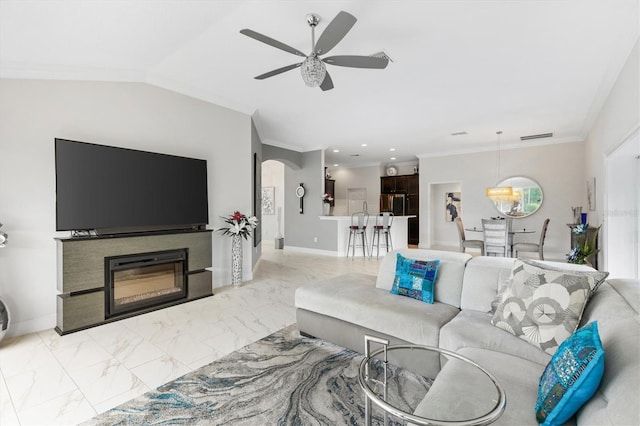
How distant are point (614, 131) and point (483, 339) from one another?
3.67 m

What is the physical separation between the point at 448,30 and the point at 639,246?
11.9 feet

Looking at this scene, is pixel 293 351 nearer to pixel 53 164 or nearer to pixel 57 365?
pixel 57 365

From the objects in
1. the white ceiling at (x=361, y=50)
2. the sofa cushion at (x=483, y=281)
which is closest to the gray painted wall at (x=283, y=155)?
the white ceiling at (x=361, y=50)

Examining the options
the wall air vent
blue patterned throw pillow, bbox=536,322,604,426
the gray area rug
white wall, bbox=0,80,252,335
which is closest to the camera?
blue patterned throw pillow, bbox=536,322,604,426

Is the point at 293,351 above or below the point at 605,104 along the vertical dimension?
below

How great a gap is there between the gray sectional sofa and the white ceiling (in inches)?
80.5

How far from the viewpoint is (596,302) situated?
1.63 meters

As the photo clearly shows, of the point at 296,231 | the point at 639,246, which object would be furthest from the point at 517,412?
the point at 296,231

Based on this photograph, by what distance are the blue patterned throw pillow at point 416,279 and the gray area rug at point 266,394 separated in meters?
0.62

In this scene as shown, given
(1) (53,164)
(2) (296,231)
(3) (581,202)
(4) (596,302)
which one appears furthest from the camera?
(2) (296,231)

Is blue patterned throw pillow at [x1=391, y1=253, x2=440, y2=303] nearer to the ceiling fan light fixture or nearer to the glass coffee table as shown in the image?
the glass coffee table

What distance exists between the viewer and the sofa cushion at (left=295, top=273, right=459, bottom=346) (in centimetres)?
210

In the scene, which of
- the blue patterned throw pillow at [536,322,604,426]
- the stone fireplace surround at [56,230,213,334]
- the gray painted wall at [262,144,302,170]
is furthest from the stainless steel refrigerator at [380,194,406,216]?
the blue patterned throw pillow at [536,322,604,426]

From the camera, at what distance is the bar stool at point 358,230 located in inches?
302
